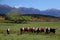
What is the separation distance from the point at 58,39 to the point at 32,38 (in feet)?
9.08

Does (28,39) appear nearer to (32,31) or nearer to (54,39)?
(54,39)

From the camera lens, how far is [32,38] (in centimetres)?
2206

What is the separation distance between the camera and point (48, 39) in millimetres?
21719

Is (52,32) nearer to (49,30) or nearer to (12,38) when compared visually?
→ (49,30)

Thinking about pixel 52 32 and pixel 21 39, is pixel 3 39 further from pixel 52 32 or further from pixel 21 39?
pixel 52 32

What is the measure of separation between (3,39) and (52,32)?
27.3ft

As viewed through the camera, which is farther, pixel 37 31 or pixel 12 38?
pixel 37 31

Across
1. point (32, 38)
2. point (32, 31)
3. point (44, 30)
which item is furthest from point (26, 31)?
point (32, 38)

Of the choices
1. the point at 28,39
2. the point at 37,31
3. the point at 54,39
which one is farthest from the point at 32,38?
the point at 37,31

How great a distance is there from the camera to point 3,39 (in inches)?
842

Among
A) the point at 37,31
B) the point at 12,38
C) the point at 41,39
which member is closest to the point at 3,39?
the point at 12,38

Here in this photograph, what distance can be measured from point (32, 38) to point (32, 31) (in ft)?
17.6

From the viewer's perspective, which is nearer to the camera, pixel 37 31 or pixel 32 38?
pixel 32 38

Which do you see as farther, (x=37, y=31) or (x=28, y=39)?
(x=37, y=31)
